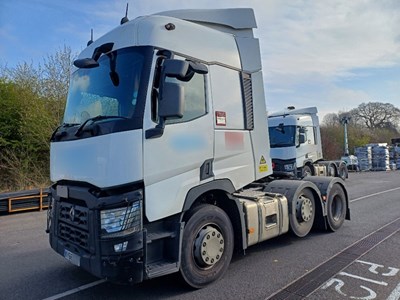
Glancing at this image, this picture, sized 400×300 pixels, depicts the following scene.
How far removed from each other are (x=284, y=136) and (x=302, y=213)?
913 centimetres

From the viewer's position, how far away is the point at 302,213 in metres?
5.63

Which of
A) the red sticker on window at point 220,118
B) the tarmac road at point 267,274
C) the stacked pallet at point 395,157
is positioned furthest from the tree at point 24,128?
the stacked pallet at point 395,157

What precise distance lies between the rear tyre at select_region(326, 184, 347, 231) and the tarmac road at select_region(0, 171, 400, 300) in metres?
0.18

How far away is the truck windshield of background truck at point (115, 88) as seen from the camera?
3.38m

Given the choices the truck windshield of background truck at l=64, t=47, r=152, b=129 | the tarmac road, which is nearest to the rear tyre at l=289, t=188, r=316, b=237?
the tarmac road

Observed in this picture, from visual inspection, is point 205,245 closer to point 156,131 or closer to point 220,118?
point 156,131

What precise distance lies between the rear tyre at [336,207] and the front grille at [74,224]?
4634 millimetres

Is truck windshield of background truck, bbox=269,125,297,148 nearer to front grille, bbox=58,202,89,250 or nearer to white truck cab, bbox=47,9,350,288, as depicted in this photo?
white truck cab, bbox=47,9,350,288

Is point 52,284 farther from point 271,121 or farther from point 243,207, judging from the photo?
point 271,121

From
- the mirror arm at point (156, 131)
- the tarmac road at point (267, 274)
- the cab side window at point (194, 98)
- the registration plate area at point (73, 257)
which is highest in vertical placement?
the cab side window at point (194, 98)

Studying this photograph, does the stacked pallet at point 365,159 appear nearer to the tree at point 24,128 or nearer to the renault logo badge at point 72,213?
the tree at point 24,128

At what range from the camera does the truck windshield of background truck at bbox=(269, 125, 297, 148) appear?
14179 millimetres

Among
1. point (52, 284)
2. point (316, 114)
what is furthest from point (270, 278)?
point (316, 114)

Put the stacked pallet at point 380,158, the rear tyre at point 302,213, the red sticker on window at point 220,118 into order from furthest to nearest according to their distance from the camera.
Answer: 1. the stacked pallet at point 380,158
2. the rear tyre at point 302,213
3. the red sticker on window at point 220,118
